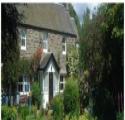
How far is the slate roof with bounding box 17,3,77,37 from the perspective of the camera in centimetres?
2802

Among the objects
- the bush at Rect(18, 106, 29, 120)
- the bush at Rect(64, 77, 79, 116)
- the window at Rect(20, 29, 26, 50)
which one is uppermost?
the window at Rect(20, 29, 26, 50)

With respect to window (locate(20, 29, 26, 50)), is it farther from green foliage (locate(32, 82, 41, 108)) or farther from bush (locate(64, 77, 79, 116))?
bush (locate(64, 77, 79, 116))

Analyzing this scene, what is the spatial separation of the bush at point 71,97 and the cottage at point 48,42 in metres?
5.15

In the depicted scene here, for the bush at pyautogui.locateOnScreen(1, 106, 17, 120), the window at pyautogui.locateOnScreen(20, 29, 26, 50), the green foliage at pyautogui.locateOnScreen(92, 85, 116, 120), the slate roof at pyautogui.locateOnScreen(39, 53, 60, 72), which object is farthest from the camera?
the slate roof at pyautogui.locateOnScreen(39, 53, 60, 72)

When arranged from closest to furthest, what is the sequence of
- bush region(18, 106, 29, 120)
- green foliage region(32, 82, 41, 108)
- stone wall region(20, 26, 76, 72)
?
bush region(18, 106, 29, 120) → green foliage region(32, 82, 41, 108) → stone wall region(20, 26, 76, 72)

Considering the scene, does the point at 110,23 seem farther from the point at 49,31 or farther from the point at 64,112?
the point at 49,31

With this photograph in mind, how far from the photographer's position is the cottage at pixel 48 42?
27128mm

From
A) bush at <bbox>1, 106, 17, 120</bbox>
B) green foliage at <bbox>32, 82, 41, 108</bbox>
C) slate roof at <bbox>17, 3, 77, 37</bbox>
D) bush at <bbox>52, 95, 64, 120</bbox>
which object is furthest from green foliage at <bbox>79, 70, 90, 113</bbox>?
slate roof at <bbox>17, 3, 77, 37</bbox>

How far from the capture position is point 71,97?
66.1 feet

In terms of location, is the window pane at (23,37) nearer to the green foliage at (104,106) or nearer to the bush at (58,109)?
the bush at (58,109)

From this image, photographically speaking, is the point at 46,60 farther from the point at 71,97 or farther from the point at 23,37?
the point at 71,97

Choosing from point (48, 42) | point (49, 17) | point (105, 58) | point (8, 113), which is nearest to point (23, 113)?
point (8, 113)

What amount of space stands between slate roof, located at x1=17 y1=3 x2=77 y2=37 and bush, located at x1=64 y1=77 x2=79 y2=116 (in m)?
7.25

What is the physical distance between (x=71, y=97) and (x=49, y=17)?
11.5 m
